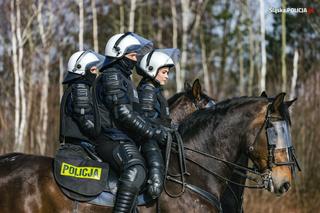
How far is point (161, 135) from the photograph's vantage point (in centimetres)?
732

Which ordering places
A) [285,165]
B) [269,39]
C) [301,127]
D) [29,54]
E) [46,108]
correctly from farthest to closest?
1. [269,39]
2. [29,54]
3. [46,108]
4. [301,127]
5. [285,165]

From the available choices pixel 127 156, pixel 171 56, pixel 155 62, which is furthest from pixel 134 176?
pixel 171 56

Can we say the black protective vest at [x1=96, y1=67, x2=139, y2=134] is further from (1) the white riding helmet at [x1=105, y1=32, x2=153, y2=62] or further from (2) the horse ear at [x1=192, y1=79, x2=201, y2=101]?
(2) the horse ear at [x1=192, y1=79, x2=201, y2=101]

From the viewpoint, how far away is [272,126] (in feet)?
23.9

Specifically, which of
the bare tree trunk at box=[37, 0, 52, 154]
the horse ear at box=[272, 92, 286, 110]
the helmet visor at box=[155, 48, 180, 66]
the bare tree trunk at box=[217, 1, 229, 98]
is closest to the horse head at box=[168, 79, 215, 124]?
the helmet visor at box=[155, 48, 180, 66]

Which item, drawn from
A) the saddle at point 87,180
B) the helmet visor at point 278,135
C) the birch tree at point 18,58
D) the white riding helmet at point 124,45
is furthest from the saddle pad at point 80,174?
the birch tree at point 18,58

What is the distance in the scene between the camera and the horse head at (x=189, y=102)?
33.5 ft

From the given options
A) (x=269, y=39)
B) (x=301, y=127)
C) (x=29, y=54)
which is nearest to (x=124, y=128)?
(x=301, y=127)

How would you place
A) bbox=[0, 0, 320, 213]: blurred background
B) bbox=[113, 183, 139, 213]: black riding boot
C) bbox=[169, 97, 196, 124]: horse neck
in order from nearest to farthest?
bbox=[113, 183, 139, 213]: black riding boot → bbox=[169, 97, 196, 124]: horse neck → bbox=[0, 0, 320, 213]: blurred background

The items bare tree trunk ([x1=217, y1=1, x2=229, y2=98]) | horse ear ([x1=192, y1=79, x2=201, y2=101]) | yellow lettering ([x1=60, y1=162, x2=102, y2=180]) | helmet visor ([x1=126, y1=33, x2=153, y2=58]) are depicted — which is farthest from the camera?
bare tree trunk ([x1=217, y1=1, x2=229, y2=98])

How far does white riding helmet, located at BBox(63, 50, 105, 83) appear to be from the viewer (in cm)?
780

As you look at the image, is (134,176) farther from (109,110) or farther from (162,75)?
(162,75)

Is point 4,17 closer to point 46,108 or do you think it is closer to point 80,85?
point 46,108

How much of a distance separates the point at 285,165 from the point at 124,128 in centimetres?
163
